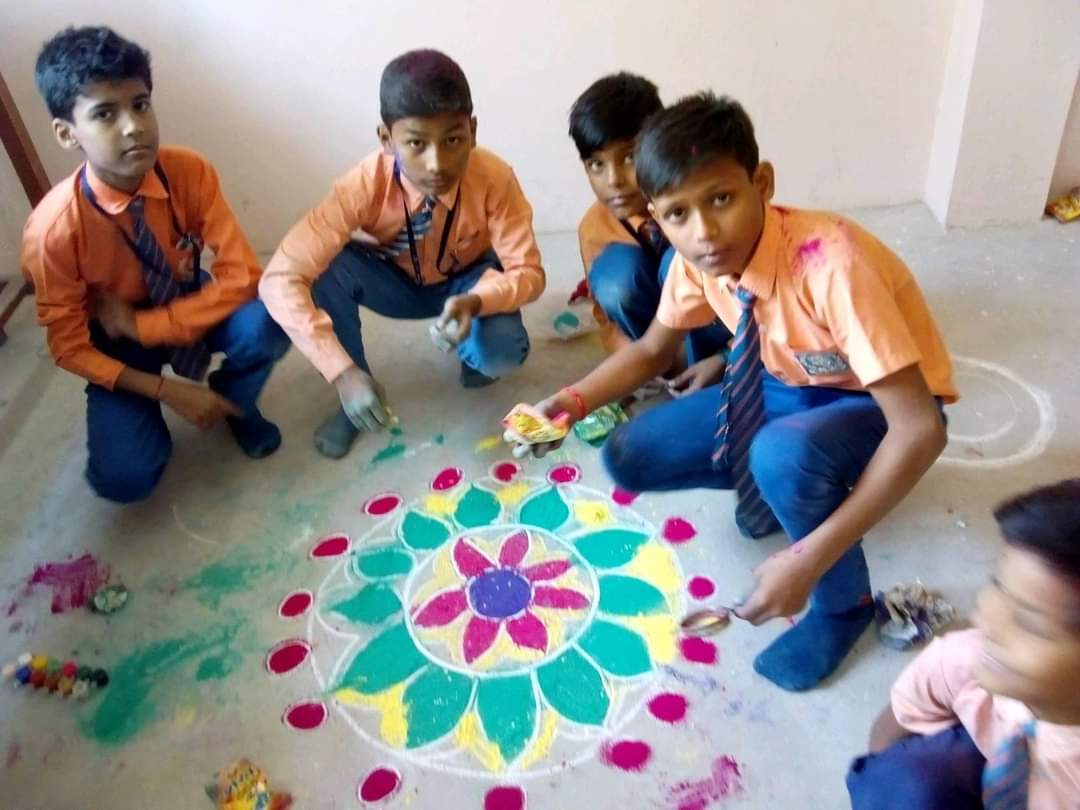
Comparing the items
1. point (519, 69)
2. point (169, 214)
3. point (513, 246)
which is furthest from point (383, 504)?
point (519, 69)

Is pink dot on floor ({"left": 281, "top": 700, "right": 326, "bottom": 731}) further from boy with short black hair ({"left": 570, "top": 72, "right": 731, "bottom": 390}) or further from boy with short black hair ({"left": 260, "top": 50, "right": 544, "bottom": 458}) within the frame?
boy with short black hair ({"left": 570, "top": 72, "right": 731, "bottom": 390})

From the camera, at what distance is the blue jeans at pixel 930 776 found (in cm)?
86

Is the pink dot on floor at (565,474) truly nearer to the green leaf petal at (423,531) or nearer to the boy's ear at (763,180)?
the green leaf petal at (423,531)

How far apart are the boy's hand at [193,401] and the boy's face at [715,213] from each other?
0.85 meters

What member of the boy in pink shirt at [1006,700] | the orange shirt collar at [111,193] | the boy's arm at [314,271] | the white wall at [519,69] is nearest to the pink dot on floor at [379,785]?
the boy in pink shirt at [1006,700]

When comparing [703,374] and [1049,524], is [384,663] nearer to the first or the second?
[703,374]

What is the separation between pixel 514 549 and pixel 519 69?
1116 mm

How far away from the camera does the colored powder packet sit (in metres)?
1.62

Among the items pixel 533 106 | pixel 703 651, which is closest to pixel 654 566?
pixel 703 651

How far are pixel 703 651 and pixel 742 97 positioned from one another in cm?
132

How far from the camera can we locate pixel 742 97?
2059 mm

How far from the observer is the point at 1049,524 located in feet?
2.33

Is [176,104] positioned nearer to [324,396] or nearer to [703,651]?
[324,396]

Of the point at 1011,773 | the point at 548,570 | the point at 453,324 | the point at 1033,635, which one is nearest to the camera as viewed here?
the point at 1033,635
